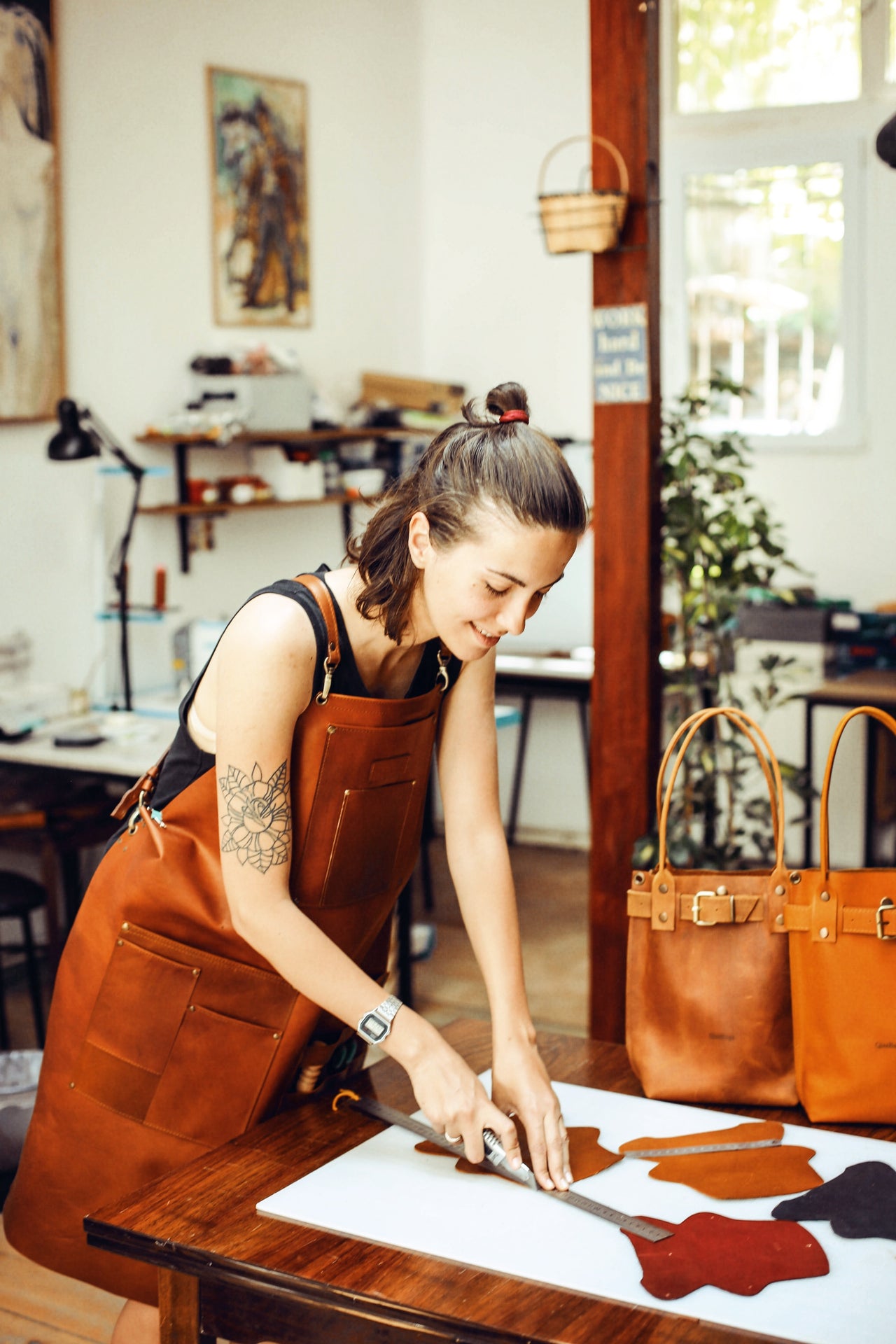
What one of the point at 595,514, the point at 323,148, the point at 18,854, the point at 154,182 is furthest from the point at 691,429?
the point at 18,854

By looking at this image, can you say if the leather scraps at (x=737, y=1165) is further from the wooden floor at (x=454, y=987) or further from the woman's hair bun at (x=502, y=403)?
the wooden floor at (x=454, y=987)

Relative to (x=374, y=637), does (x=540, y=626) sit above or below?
below

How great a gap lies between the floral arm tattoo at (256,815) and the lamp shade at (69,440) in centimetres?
282

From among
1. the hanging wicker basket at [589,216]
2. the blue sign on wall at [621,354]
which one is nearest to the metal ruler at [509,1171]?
the blue sign on wall at [621,354]

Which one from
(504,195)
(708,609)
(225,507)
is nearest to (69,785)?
(225,507)

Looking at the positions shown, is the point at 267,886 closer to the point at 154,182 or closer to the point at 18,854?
the point at 18,854

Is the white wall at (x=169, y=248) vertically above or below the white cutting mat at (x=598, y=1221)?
above

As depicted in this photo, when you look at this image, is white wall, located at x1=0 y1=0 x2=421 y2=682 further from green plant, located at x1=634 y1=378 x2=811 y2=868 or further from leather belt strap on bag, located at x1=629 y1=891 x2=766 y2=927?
leather belt strap on bag, located at x1=629 y1=891 x2=766 y2=927

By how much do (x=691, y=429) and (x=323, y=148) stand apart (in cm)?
188

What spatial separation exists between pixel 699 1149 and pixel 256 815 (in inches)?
22.4

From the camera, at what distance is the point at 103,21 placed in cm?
459

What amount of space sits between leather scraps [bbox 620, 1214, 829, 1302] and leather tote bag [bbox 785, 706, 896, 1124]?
0.88 feet

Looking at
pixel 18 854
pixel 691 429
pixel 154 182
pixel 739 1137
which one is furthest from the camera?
pixel 691 429

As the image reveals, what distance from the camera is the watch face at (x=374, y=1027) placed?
1437mm
